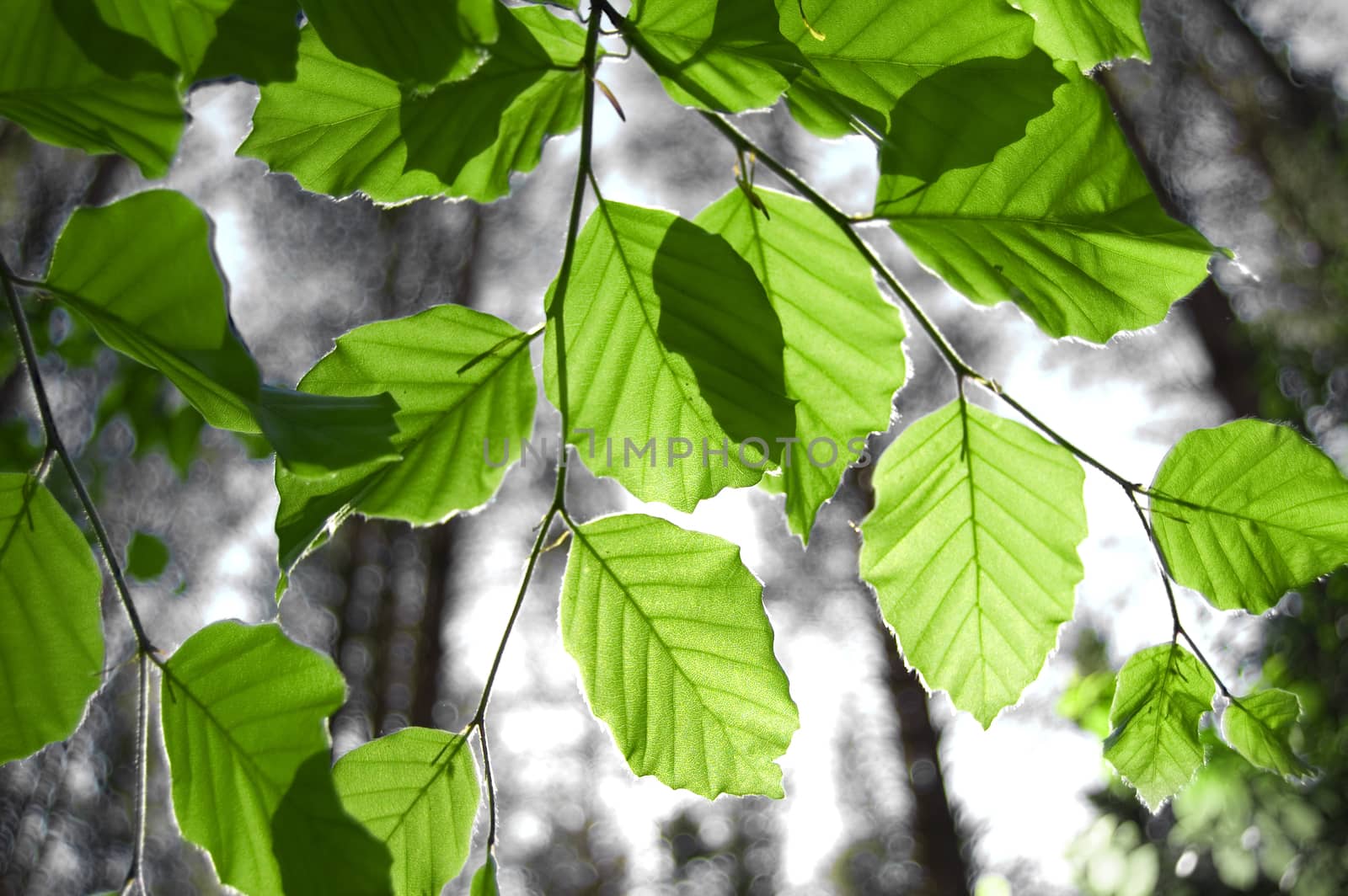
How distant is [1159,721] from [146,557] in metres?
1.45

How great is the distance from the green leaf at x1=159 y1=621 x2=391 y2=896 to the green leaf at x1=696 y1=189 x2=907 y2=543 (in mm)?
337

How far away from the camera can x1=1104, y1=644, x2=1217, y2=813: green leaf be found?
0.63 metres

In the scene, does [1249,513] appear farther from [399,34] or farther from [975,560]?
[399,34]

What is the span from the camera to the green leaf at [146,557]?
4.82 feet

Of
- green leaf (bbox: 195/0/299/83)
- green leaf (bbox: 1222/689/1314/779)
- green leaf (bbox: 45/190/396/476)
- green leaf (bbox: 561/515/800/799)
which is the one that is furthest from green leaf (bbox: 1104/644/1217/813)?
green leaf (bbox: 195/0/299/83)

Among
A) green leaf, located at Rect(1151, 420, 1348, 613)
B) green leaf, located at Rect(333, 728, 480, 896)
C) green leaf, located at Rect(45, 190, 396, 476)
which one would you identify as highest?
green leaf, located at Rect(45, 190, 396, 476)

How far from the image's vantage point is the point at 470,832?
61 centimetres

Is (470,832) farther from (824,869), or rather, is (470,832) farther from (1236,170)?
(824,869)

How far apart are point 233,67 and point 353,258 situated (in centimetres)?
646

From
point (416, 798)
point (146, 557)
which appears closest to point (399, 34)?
point (416, 798)

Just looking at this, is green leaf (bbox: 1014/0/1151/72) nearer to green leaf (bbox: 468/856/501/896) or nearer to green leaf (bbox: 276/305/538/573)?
green leaf (bbox: 276/305/538/573)

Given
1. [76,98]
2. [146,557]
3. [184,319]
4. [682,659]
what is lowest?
[682,659]

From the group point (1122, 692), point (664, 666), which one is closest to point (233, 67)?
point (664, 666)

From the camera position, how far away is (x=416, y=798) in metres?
0.58
